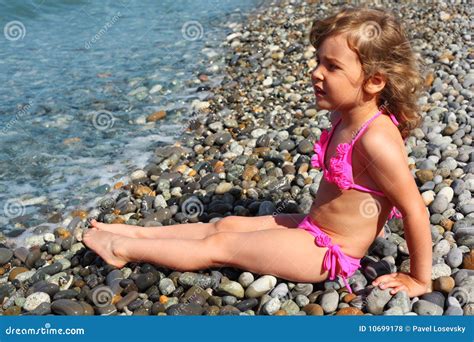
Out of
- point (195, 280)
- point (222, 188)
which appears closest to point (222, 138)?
point (222, 188)

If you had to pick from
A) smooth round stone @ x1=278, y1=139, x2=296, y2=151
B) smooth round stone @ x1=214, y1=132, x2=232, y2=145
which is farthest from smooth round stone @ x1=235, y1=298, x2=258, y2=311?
smooth round stone @ x1=214, y1=132, x2=232, y2=145

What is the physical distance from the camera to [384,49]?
322 cm

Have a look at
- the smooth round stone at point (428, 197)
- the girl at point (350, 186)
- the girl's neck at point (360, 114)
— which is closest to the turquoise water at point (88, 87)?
the girl at point (350, 186)

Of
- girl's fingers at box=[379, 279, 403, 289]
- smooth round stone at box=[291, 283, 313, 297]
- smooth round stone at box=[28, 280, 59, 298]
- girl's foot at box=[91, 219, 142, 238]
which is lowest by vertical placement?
smooth round stone at box=[28, 280, 59, 298]

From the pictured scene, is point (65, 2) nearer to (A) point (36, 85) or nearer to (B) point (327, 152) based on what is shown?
(A) point (36, 85)

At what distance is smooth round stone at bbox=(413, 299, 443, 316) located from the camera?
10.4ft

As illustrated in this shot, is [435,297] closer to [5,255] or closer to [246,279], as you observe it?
[246,279]

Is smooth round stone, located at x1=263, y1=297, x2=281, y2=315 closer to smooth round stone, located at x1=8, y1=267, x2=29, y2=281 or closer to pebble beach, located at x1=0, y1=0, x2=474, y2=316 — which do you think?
pebble beach, located at x1=0, y1=0, x2=474, y2=316

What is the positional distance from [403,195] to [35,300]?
7.79 ft

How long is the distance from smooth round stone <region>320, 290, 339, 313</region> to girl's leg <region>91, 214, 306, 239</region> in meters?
0.67

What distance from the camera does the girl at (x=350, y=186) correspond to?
3227 millimetres

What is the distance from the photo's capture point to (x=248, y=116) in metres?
6.62

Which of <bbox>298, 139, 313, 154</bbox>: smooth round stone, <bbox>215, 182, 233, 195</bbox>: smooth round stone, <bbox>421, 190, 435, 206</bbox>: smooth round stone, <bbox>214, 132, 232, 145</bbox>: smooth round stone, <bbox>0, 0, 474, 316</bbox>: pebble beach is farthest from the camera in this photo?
<bbox>214, 132, 232, 145</bbox>: smooth round stone

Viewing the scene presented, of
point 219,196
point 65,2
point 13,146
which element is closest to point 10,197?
point 13,146
